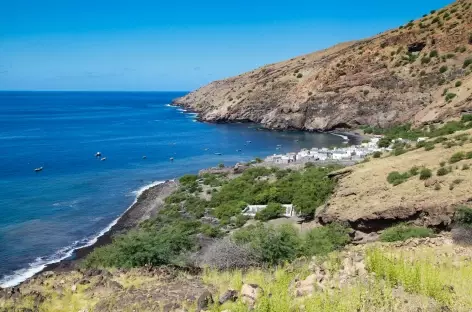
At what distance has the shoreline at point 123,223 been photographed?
25344mm

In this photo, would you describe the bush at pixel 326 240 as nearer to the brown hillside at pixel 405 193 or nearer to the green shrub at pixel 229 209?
the brown hillside at pixel 405 193

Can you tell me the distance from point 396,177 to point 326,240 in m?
5.83

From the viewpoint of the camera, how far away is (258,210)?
29.8 meters

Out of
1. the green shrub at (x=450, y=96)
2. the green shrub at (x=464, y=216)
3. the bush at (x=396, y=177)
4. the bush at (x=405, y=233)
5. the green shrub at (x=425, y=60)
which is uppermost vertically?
the green shrub at (x=425, y=60)

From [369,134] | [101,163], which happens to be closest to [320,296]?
[101,163]

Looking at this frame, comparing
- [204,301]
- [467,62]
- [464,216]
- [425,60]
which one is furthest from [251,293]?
[425,60]

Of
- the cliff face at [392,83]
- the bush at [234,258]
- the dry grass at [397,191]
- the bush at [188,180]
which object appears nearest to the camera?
the bush at [234,258]

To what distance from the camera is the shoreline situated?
25344 millimetres

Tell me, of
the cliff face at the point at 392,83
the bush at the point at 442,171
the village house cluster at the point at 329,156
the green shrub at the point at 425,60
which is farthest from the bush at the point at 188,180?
the green shrub at the point at 425,60

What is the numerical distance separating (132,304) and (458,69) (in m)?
70.8

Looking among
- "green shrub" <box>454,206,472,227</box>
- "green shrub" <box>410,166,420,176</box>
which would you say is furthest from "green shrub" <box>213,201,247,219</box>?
"green shrub" <box>454,206,472,227</box>

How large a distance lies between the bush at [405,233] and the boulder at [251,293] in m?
7.69

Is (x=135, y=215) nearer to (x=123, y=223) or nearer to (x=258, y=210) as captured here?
(x=123, y=223)

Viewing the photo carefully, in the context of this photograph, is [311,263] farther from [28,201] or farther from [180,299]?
[28,201]
